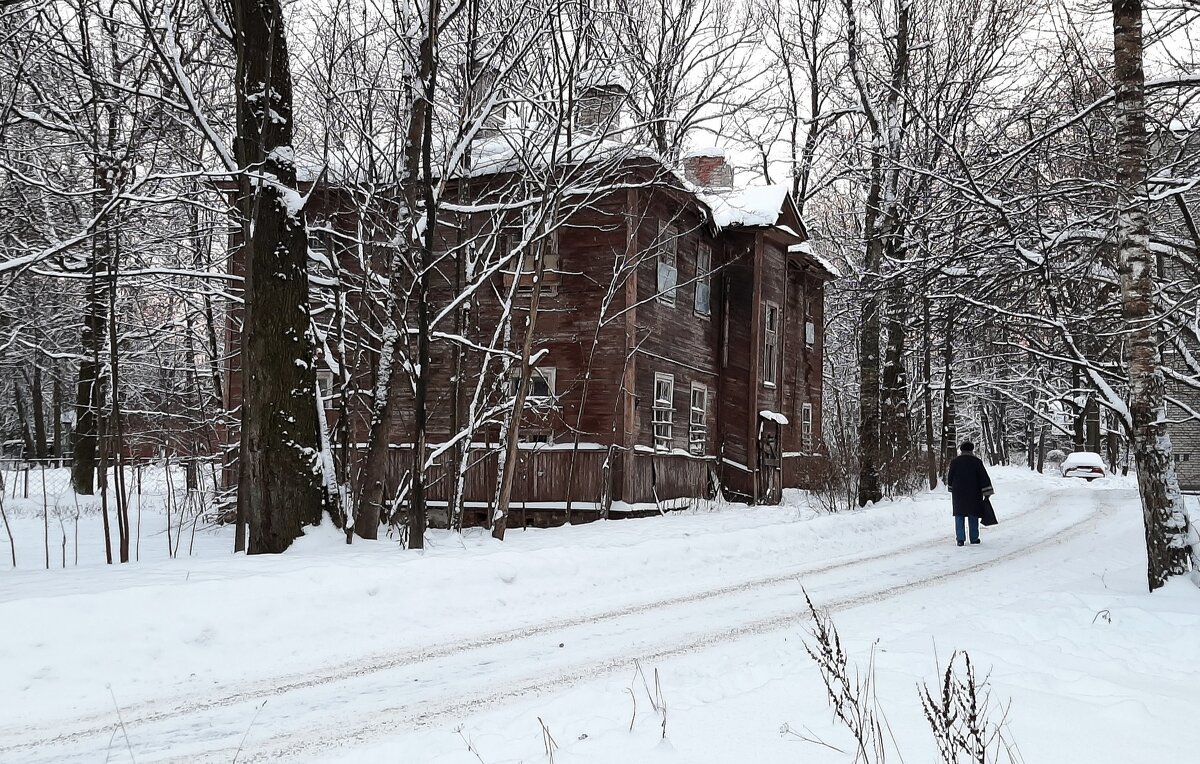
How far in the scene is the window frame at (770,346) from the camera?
25.7m

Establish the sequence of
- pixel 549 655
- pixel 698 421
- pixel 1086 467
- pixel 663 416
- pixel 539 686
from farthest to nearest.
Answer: pixel 1086 467 < pixel 698 421 < pixel 663 416 < pixel 549 655 < pixel 539 686

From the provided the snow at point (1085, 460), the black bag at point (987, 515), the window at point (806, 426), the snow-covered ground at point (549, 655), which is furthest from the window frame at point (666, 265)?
the snow at point (1085, 460)

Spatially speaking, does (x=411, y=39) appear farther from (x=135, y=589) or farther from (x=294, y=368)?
(x=135, y=589)

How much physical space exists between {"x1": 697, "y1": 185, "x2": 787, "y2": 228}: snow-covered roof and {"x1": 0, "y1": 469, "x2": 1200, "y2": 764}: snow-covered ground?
44.4 feet

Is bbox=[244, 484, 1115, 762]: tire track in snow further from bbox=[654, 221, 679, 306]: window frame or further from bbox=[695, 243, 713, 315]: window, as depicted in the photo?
bbox=[695, 243, 713, 315]: window

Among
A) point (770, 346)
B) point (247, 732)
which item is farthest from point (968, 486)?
point (247, 732)

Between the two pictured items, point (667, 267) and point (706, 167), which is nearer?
point (667, 267)

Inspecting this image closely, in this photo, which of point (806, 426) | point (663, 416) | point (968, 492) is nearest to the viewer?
point (968, 492)

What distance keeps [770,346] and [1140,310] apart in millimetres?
16897

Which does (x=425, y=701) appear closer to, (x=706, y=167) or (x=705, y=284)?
(x=705, y=284)

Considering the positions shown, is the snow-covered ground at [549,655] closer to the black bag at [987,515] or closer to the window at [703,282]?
the black bag at [987,515]

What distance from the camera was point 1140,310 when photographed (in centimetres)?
929

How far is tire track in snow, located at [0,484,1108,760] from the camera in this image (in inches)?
199

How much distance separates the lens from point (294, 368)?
11211mm
